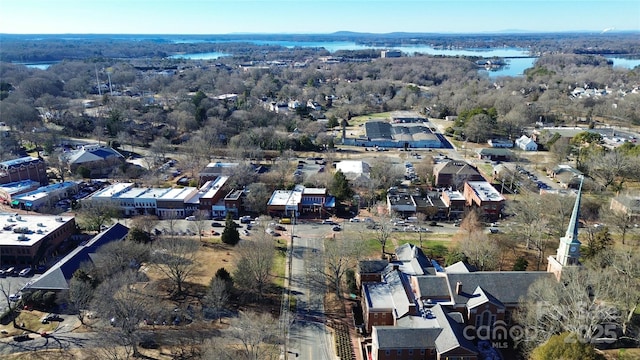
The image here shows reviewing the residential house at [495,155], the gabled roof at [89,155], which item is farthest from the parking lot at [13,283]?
the residential house at [495,155]

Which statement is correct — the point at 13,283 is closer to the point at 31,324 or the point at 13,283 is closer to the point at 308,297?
the point at 31,324

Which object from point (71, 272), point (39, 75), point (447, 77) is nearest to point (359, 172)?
point (71, 272)

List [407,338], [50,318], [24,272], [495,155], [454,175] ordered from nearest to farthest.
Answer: [407,338] < [50,318] < [24,272] < [454,175] < [495,155]

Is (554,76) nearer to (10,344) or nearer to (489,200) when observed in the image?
(489,200)

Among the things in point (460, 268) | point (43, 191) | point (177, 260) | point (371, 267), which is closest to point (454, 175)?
point (460, 268)

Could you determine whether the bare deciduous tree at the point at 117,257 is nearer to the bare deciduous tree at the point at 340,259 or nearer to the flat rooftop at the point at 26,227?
the flat rooftop at the point at 26,227

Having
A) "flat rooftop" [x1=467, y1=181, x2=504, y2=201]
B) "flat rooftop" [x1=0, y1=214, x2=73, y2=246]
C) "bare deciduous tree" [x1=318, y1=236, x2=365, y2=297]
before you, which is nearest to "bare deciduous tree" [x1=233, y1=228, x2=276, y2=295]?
"bare deciduous tree" [x1=318, y1=236, x2=365, y2=297]
